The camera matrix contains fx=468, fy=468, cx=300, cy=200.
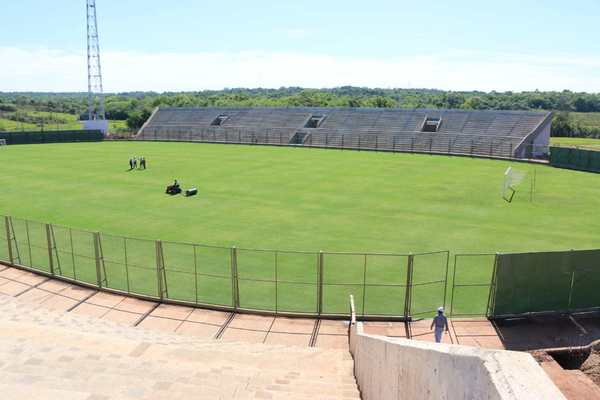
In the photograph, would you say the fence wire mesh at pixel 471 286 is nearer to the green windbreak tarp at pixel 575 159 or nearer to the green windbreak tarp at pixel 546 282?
the green windbreak tarp at pixel 546 282

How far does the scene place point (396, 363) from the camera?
5113 millimetres

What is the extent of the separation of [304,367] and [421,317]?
557 cm

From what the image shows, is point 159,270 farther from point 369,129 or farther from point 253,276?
point 369,129

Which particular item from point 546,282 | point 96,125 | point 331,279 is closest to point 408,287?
point 331,279

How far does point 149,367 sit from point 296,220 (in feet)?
57.5

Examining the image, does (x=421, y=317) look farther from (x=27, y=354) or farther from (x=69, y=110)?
(x=69, y=110)

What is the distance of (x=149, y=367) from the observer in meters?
10.1

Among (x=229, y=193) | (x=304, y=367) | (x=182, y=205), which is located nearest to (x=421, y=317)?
(x=304, y=367)

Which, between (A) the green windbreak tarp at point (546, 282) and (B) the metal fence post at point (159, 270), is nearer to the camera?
(A) the green windbreak tarp at point (546, 282)

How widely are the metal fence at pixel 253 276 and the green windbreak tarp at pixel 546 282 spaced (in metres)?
1.98

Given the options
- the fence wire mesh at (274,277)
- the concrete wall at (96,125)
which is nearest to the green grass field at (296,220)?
the fence wire mesh at (274,277)

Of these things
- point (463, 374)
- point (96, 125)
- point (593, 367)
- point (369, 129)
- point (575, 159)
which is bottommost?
point (575, 159)

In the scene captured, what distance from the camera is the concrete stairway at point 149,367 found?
868 cm

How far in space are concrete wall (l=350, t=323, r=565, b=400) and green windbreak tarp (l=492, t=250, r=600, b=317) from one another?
431 inches
